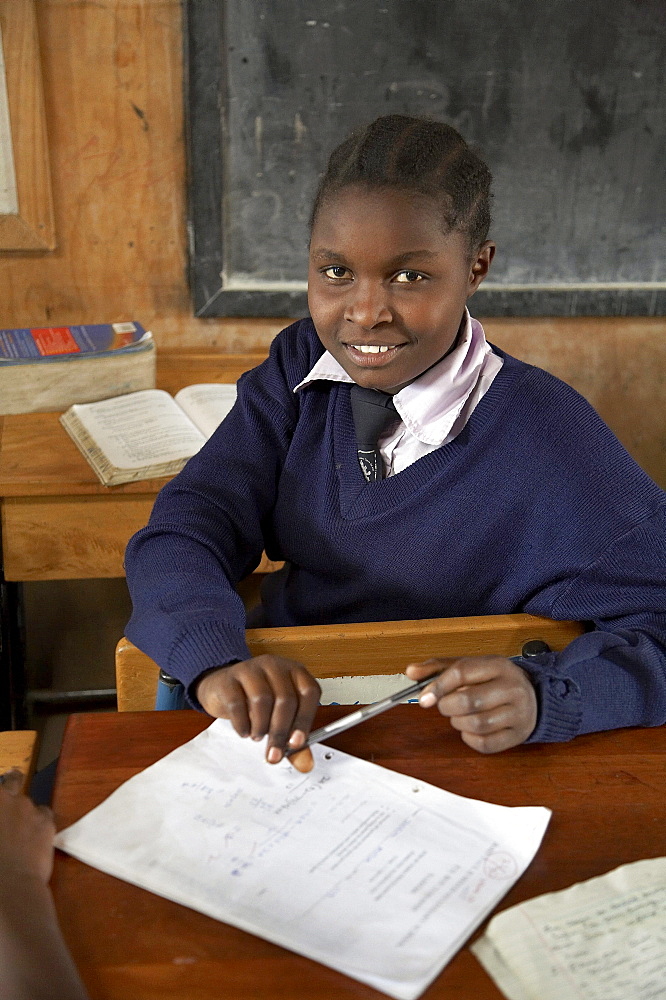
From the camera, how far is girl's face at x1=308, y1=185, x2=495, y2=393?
38.4 inches

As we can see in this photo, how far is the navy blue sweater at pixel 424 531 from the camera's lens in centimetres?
92

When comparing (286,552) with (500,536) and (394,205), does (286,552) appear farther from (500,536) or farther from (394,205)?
(394,205)

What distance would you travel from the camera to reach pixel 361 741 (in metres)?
0.83

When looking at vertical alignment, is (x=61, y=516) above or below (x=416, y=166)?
below

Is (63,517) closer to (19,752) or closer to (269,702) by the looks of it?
(19,752)

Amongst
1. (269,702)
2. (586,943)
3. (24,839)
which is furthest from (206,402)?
(586,943)

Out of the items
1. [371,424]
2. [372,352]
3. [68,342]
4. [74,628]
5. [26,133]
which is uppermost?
[26,133]

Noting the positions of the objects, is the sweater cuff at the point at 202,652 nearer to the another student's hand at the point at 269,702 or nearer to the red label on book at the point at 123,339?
the another student's hand at the point at 269,702

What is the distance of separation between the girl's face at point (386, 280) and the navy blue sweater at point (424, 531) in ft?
0.36

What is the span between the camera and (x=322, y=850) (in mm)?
687

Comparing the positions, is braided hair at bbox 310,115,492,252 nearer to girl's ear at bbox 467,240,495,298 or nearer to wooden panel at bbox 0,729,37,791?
girl's ear at bbox 467,240,495,298

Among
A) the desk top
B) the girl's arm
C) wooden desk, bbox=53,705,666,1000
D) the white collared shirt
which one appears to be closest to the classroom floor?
the desk top

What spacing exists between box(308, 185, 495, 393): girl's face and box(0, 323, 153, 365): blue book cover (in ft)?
3.16

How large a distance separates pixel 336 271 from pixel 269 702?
0.48 m
